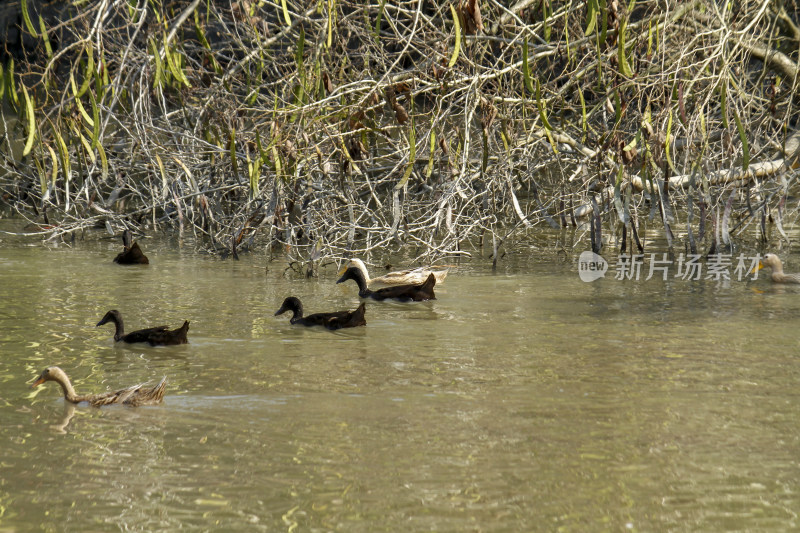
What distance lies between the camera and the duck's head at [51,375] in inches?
312

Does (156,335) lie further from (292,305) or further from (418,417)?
(418,417)

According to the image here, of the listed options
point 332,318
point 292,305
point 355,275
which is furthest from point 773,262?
point 292,305

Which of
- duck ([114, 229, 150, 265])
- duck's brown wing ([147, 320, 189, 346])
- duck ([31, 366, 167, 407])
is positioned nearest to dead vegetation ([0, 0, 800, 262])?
duck ([114, 229, 150, 265])

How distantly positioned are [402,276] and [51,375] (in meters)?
6.00

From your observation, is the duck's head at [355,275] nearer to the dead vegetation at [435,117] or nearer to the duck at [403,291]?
the duck at [403,291]

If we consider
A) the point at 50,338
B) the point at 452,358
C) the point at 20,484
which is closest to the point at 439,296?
the point at 452,358

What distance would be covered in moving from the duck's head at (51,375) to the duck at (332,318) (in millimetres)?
3121

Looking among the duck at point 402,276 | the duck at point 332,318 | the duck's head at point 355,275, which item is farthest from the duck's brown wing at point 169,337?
the duck at point 402,276

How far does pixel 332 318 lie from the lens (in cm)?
1071

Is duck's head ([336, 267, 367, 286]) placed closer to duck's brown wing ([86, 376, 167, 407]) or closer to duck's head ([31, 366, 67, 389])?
duck's head ([31, 366, 67, 389])

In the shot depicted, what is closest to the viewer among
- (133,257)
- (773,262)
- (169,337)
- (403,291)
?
(169,337)

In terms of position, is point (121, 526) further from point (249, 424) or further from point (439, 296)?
point (439, 296)

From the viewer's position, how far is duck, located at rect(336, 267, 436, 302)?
12.2 m

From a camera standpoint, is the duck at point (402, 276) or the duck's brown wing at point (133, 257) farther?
the duck's brown wing at point (133, 257)
